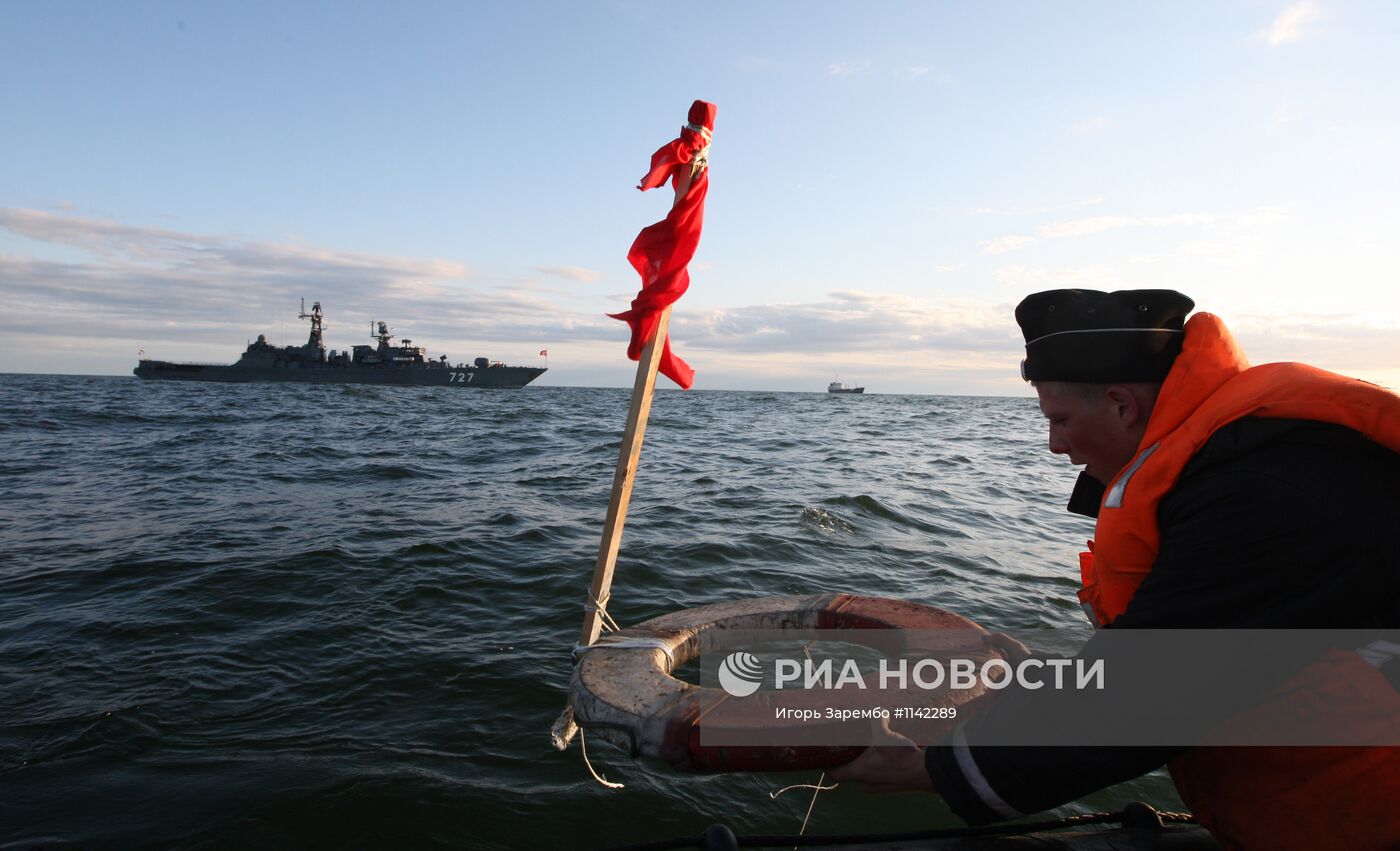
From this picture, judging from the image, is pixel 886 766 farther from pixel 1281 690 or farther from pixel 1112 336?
pixel 1112 336

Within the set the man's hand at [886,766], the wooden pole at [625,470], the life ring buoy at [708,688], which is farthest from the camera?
the wooden pole at [625,470]

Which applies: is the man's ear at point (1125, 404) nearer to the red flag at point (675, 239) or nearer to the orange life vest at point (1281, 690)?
the orange life vest at point (1281, 690)

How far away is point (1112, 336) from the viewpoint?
197 cm

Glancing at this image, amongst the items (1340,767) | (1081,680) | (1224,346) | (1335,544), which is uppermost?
(1224,346)

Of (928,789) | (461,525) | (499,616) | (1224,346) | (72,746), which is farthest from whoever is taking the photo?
(461,525)

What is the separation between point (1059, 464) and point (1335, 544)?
72.8 feet

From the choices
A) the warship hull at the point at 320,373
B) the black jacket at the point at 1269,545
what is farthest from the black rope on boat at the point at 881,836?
the warship hull at the point at 320,373

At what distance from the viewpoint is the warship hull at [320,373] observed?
2992 inches

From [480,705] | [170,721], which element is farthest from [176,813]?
[480,705]

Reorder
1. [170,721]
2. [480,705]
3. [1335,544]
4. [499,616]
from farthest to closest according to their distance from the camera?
[499,616] → [480,705] → [170,721] → [1335,544]

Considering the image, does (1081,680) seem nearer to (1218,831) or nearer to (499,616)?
(1218,831)

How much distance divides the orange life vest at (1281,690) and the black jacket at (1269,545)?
0.16ft

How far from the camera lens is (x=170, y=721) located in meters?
4.47

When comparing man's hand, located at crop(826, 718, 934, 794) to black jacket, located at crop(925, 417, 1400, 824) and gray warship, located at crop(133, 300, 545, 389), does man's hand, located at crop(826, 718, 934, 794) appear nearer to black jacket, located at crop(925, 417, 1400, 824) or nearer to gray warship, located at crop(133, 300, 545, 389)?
black jacket, located at crop(925, 417, 1400, 824)
